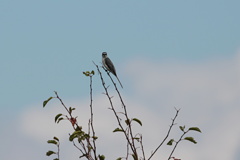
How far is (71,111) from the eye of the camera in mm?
6047

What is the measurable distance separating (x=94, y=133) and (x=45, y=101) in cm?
103

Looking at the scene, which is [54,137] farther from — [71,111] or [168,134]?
[168,134]

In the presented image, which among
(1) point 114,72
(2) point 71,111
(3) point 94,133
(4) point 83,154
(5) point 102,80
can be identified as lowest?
(4) point 83,154

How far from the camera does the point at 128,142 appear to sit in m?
5.20

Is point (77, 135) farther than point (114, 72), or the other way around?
point (114, 72)

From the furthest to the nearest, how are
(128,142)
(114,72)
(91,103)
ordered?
(114,72)
(91,103)
(128,142)

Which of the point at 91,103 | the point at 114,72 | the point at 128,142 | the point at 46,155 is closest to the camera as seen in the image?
the point at 128,142

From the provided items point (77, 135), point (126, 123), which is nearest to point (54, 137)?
point (77, 135)

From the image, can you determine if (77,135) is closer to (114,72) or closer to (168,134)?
(168,134)

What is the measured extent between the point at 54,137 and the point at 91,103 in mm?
990

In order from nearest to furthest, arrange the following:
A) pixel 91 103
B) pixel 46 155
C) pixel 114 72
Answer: pixel 91 103
pixel 46 155
pixel 114 72

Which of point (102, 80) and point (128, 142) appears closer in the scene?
point (128, 142)

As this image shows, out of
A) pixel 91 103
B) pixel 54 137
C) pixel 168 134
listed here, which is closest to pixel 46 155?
pixel 54 137

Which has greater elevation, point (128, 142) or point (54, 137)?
point (54, 137)
